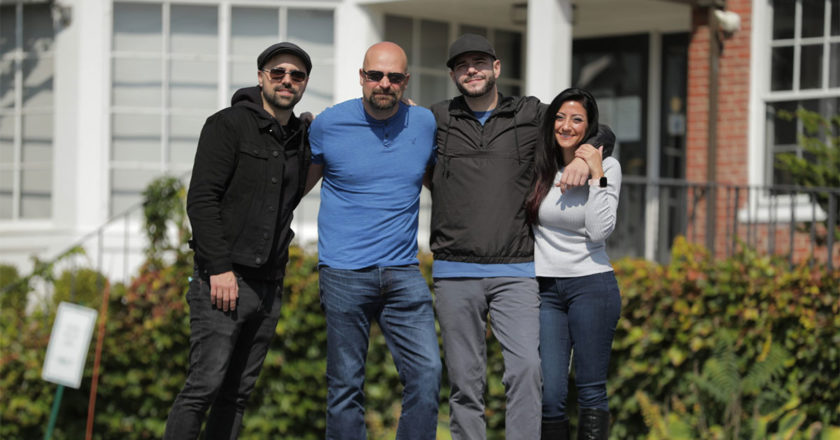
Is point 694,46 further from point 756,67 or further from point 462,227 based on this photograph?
point 462,227

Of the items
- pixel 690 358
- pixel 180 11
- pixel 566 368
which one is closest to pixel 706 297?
pixel 690 358

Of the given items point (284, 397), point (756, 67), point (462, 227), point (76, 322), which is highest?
point (756, 67)

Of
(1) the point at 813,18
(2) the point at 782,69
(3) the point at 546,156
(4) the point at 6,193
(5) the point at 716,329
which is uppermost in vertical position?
(1) the point at 813,18

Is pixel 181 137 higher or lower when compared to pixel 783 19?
lower

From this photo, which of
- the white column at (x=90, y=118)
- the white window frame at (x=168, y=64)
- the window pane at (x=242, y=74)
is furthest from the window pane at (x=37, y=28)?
the window pane at (x=242, y=74)

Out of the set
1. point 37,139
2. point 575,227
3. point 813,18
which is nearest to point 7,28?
point 37,139

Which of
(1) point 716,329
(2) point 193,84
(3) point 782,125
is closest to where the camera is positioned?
(1) point 716,329

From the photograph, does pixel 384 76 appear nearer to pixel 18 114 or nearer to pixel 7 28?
pixel 18 114

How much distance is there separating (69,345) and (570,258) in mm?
4037

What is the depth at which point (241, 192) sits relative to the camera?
452cm

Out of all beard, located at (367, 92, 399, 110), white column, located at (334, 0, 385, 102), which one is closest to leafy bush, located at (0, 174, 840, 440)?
white column, located at (334, 0, 385, 102)

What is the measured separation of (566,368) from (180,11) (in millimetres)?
6559

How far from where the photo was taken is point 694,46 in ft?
33.0

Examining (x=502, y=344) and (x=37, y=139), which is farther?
(x=37, y=139)
